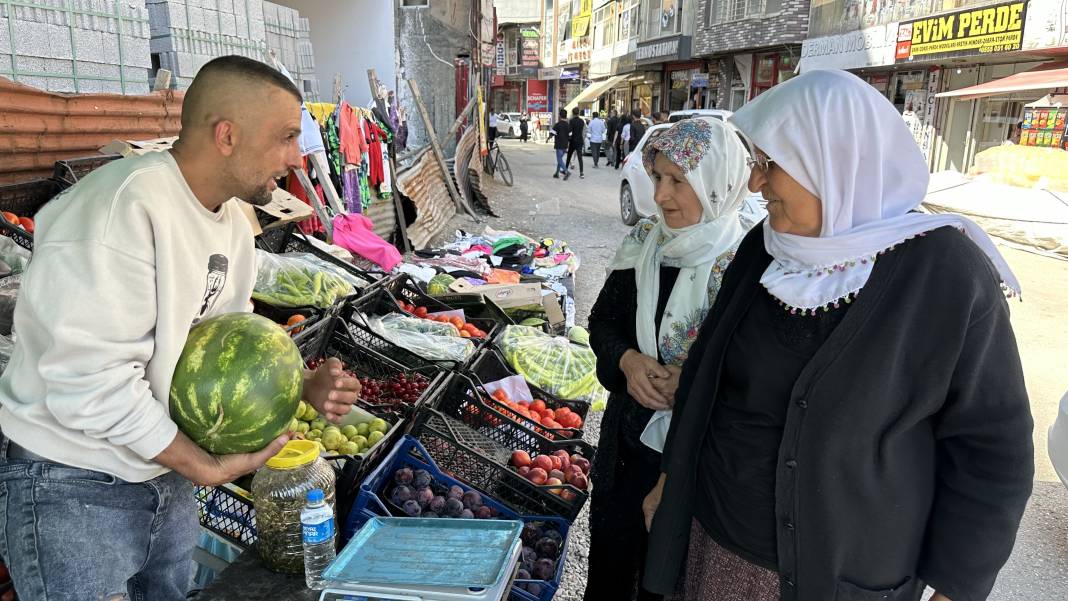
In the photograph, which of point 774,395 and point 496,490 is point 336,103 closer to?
point 496,490

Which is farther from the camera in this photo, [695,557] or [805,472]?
[695,557]

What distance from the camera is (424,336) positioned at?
4508mm

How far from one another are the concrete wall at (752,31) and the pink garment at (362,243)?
20180 millimetres

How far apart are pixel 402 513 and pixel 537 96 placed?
59.6 meters

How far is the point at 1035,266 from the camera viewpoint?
31.6 ft

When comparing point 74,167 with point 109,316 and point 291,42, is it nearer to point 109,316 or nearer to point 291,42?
point 109,316

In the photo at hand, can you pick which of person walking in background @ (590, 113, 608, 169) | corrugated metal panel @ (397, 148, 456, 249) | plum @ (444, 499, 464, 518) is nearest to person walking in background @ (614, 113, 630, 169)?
person walking in background @ (590, 113, 608, 169)

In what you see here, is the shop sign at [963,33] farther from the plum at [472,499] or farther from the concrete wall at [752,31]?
the plum at [472,499]

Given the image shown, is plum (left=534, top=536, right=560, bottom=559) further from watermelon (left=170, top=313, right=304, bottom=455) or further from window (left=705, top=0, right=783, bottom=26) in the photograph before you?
window (left=705, top=0, right=783, bottom=26)

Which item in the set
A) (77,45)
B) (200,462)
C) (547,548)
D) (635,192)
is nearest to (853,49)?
(635,192)

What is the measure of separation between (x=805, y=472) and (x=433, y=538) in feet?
2.89

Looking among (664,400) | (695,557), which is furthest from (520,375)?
(695,557)

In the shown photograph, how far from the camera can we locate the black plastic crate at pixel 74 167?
4055 mm

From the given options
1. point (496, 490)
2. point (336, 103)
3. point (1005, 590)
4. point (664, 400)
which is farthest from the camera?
point (336, 103)
